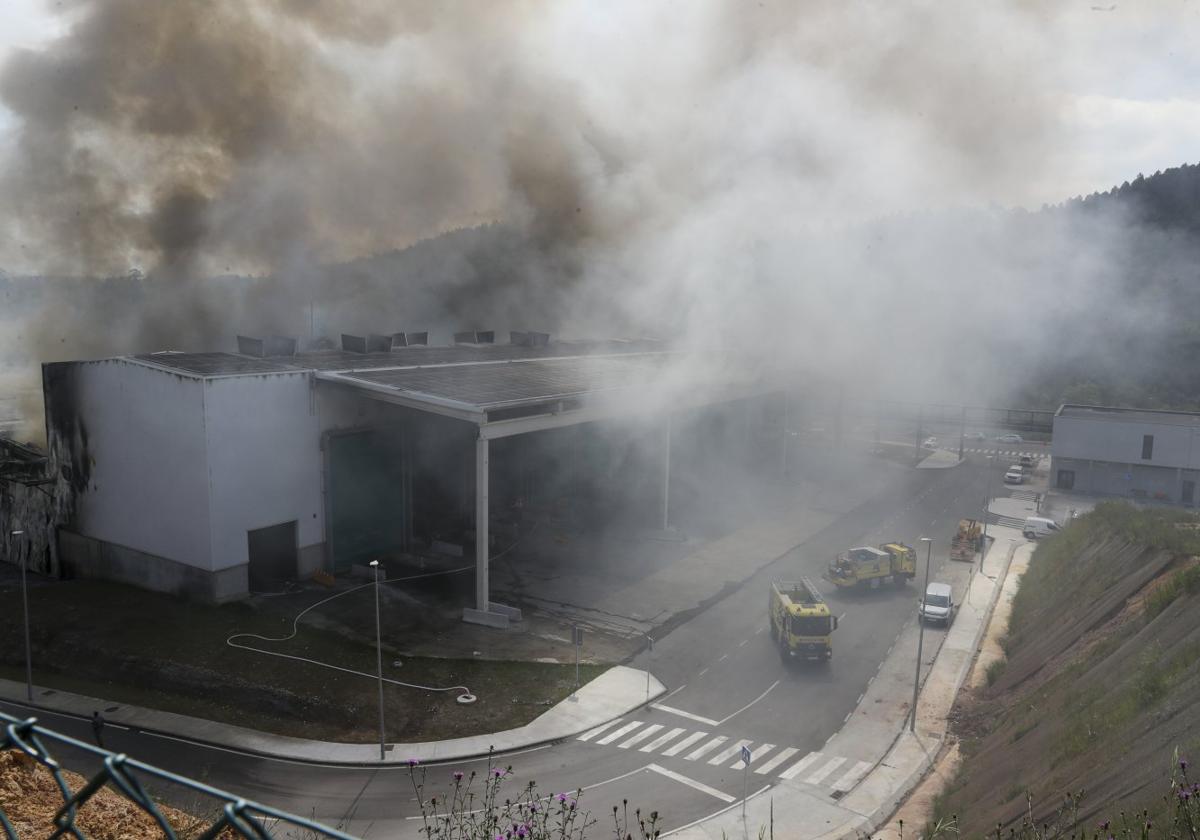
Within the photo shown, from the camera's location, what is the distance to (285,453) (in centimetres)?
2439

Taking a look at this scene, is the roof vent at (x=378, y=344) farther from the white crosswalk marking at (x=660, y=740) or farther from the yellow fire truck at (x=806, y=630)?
the white crosswalk marking at (x=660, y=740)

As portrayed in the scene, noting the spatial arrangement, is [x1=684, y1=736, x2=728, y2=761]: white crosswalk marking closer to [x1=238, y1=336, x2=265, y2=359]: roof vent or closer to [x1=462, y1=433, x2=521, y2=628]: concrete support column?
[x1=462, y1=433, x2=521, y2=628]: concrete support column

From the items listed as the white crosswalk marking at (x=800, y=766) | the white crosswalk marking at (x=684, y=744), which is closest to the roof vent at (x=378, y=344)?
the white crosswalk marking at (x=684, y=744)

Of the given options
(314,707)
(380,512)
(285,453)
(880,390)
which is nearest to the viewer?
(314,707)

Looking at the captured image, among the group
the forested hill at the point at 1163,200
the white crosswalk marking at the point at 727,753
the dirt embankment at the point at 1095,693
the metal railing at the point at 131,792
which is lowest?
the white crosswalk marking at the point at 727,753

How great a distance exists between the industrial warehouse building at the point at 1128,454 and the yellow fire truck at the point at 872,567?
1861cm

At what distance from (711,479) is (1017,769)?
27.2m

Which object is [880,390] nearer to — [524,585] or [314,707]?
[524,585]

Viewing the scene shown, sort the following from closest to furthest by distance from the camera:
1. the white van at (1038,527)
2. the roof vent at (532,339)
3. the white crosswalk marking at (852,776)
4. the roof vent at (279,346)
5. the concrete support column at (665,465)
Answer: the white crosswalk marking at (852,776) < the roof vent at (279,346) < the concrete support column at (665,465) < the white van at (1038,527) < the roof vent at (532,339)

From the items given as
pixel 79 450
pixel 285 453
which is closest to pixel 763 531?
pixel 285 453

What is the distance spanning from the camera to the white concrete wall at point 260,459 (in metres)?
22.7

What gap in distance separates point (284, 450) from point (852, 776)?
1694cm

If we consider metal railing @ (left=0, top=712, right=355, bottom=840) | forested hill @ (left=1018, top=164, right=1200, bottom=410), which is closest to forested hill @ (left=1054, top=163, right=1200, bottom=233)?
forested hill @ (left=1018, top=164, right=1200, bottom=410)

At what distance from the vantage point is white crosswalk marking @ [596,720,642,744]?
17.0m
